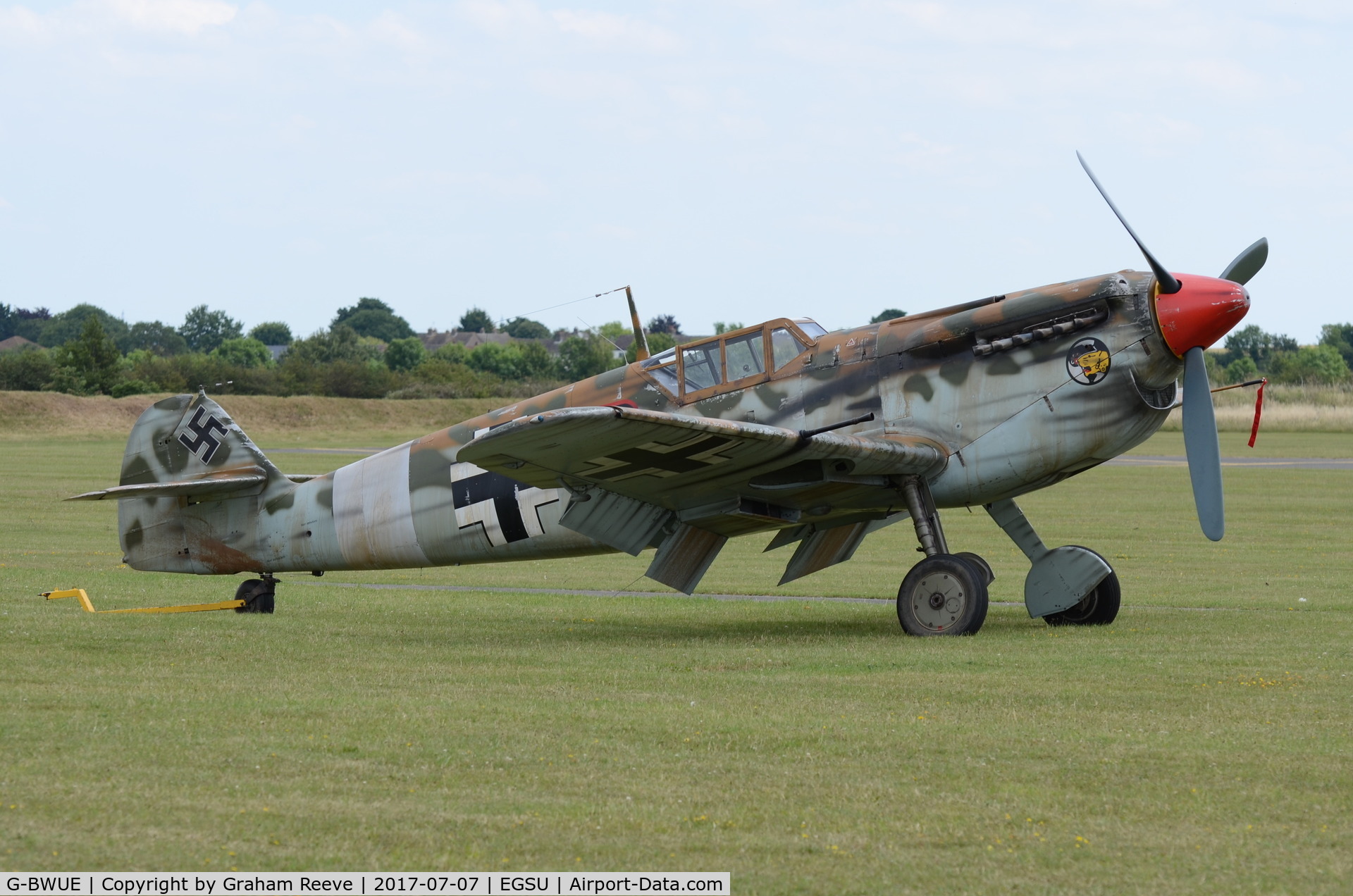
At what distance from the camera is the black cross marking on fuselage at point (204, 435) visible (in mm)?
15320

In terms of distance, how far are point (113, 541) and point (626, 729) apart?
19.8 metres

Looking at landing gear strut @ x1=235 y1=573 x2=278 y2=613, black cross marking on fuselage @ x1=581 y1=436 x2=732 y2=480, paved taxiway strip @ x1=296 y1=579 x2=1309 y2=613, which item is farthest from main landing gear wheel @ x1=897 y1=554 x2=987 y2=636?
landing gear strut @ x1=235 y1=573 x2=278 y2=613

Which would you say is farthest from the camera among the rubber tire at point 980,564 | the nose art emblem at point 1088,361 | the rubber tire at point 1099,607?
the rubber tire at point 1099,607

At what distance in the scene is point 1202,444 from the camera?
12328 millimetres

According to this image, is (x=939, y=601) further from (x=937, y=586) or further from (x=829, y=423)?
(x=829, y=423)

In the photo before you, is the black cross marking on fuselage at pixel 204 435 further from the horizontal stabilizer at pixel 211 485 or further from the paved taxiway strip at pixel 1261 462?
the paved taxiway strip at pixel 1261 462

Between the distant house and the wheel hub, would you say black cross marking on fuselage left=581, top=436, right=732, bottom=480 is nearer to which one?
the wheel hub

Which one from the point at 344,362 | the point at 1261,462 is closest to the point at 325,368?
the point at 344,362

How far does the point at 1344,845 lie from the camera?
18.2 feet

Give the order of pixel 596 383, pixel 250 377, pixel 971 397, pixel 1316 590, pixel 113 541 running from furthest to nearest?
1. pixel 250 377
2. pixel 113 541
3. pixel 1316 590
4. pixel 596 383
5. pixel 971 397

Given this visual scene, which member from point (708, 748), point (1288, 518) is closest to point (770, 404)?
point (708, 748)

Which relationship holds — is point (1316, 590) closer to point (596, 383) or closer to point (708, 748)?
point (596, 383)

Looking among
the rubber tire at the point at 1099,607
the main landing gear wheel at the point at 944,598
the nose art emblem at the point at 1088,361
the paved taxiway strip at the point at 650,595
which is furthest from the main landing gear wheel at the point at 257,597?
the nose art emblem at the point at 1088,361

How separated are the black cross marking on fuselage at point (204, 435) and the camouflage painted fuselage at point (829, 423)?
2.3 inches
